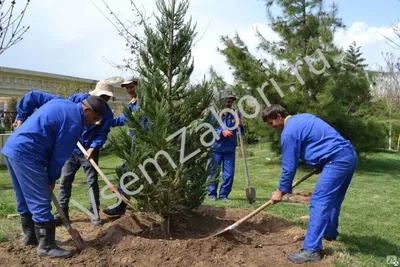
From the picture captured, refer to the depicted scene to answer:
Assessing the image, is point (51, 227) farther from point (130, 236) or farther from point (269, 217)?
point (269, 217)

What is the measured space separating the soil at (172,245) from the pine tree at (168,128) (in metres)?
0.38

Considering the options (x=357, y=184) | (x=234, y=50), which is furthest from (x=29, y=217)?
(x=234, y=50)

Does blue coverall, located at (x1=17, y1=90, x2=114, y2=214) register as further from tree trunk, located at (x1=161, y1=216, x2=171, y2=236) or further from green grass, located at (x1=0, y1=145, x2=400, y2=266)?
tree trunk, located at (x1=161, y1=216, x2=171, y2=236)

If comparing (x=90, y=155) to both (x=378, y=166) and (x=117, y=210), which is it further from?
(x=378, y=166)

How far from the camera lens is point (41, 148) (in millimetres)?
4441

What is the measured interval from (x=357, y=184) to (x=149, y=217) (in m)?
8.60

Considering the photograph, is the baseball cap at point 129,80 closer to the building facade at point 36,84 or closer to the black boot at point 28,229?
the black boot at point 28,229

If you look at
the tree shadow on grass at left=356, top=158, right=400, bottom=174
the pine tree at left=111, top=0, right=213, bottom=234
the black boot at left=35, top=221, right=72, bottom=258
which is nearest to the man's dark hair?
the pine tree at left=111, top=0, right=213, bottom=234

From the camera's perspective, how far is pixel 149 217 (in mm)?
5508

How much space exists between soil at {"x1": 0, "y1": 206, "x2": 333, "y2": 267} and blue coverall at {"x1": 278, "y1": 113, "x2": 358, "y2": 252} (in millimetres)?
458

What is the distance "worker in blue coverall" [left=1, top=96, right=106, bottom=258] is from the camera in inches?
173

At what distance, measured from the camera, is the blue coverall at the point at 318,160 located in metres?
4.77

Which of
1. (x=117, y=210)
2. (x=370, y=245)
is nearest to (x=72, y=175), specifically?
(x=117, y=210)

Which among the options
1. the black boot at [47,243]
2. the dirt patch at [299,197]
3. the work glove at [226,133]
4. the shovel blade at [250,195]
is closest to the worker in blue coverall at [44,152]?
the black boot at [47,243]
